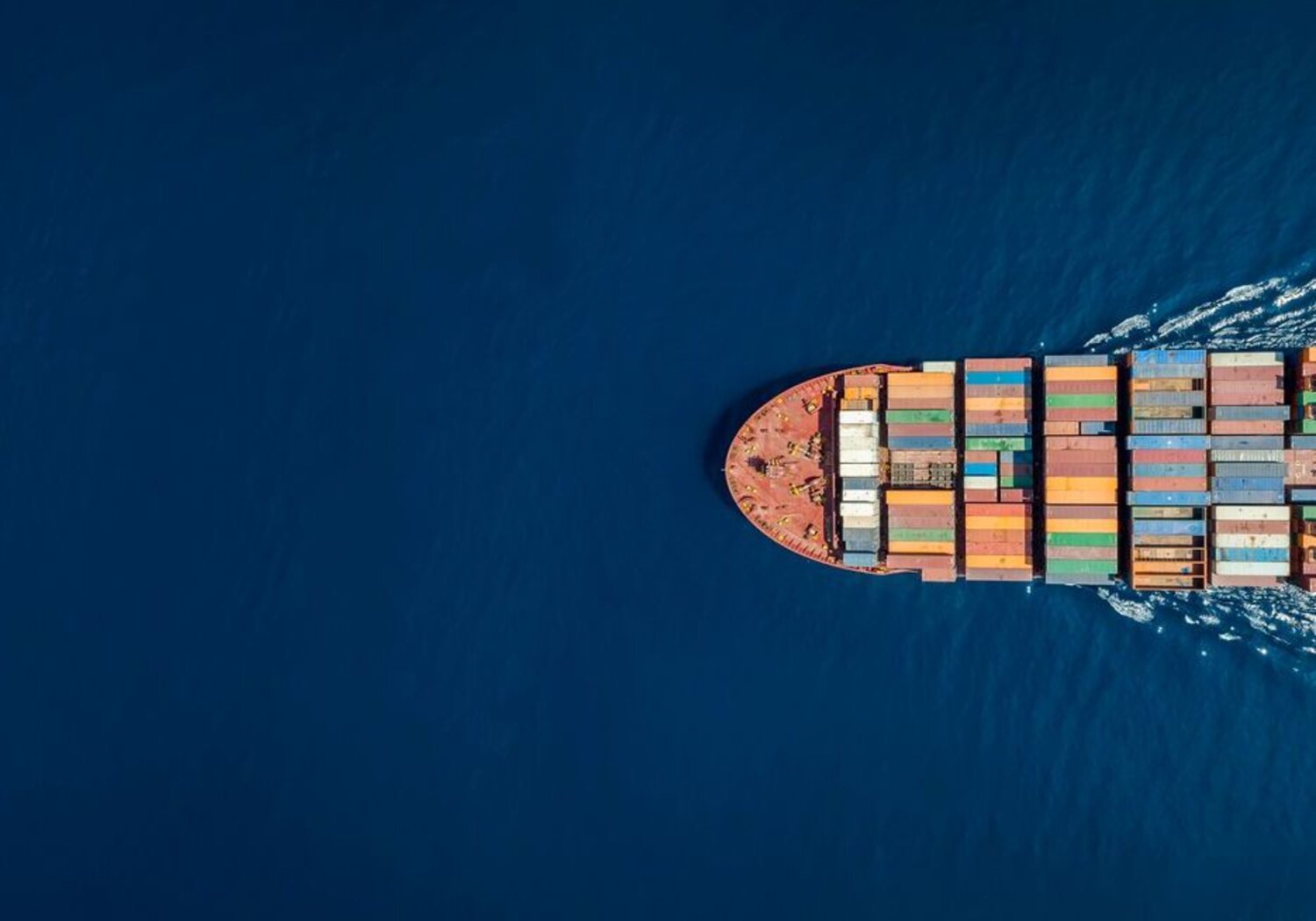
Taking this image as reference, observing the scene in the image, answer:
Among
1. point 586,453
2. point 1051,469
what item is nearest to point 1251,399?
point 1051,469

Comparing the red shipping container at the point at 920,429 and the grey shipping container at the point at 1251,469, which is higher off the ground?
the red shipping container at the point at 920,429

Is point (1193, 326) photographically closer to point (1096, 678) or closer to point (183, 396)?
point (1096, 678)

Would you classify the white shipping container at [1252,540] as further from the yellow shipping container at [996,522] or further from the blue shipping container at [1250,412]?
the yellow shipping container at [996,522]

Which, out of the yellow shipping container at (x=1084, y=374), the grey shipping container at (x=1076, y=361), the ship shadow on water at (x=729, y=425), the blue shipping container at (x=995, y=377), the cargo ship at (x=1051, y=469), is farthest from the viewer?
the ship shadow on water at (x=729, y=425)

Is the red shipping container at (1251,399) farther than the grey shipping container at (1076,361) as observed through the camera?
No

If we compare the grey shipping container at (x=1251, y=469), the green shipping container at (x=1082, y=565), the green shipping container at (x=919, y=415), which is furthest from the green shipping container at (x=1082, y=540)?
the green shipping container at (x=919, y=415)

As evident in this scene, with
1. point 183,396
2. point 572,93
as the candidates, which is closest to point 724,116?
point 572,93

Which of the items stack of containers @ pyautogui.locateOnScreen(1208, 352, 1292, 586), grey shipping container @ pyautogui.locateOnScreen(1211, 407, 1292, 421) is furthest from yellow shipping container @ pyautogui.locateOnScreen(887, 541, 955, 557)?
grey shipping container @ pyautogui.locateOnScreen(1211, 407, 1292, 421)
